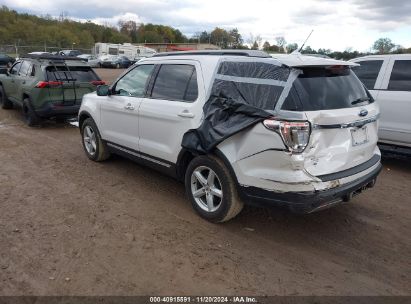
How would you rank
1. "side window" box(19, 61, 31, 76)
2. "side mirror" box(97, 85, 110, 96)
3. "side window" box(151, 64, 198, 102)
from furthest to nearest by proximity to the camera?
Result: "side window" box(19, 61, 31, 76)
"side mirror" box(97, 85, 110, 96)
"side window" box(151, 64, 198, 102)

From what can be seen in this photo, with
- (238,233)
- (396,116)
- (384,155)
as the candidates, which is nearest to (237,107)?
(238,233)

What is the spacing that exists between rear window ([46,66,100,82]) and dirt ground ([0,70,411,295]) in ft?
13.4

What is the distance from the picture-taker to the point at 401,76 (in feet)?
22.2

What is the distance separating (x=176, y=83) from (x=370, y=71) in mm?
4226

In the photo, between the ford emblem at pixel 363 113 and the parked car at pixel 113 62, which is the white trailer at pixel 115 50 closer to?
the parked car at pixel 113 62

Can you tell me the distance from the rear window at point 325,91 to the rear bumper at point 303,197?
0.80 meters

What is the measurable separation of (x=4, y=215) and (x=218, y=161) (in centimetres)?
263

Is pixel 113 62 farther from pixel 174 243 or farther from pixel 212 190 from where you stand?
pixel 174 243

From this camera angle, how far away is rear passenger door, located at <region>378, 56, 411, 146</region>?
6.65 m

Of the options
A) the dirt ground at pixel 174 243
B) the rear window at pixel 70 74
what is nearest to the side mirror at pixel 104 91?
the dirt ground at pixel 174 243

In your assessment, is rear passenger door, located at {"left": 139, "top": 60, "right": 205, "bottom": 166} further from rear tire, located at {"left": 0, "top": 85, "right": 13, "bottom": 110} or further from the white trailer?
the white trailer

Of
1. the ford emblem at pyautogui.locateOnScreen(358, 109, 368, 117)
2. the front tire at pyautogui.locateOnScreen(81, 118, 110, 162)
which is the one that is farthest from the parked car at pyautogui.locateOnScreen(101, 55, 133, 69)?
the ford emblem at pyautogui.locateOnScreen(358, 109, 368, 117)

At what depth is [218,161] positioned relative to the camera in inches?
165

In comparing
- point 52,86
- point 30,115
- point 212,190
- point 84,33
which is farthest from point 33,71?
point 84,33
